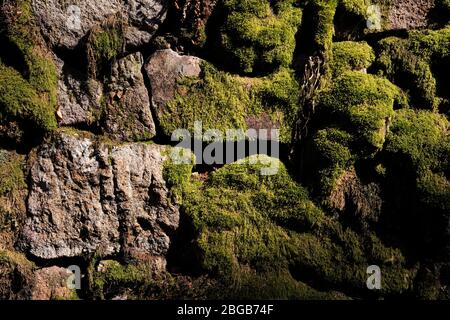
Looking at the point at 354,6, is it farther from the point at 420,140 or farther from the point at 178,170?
the point at 178,170

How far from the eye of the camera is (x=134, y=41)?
444cm

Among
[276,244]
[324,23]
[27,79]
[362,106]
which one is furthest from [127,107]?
[362,106]

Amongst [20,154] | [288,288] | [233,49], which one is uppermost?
[233,49]

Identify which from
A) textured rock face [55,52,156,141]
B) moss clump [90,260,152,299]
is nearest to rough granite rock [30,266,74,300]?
moss clump [90,260,152,299]

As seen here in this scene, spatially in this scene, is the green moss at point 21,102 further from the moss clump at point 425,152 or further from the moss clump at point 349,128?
the moss clump at point 425,152

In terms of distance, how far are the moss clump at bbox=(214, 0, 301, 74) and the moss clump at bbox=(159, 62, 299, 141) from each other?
0.17m

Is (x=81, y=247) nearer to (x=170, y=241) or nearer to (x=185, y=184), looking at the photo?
(x=170, y=241)

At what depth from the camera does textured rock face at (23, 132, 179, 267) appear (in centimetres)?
414

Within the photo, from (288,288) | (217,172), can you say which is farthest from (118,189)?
(288,288)

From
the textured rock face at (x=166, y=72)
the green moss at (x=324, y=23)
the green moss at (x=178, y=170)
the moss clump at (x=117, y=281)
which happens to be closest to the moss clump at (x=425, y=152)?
the green moss at (x=324, y=23)

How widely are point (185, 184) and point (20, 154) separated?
1.40 metres

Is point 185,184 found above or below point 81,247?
above

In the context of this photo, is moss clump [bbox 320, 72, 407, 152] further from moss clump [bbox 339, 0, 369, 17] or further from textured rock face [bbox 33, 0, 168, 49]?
textured rock face [bbox 33, 0, 168, 49]

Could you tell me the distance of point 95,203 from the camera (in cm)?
419
